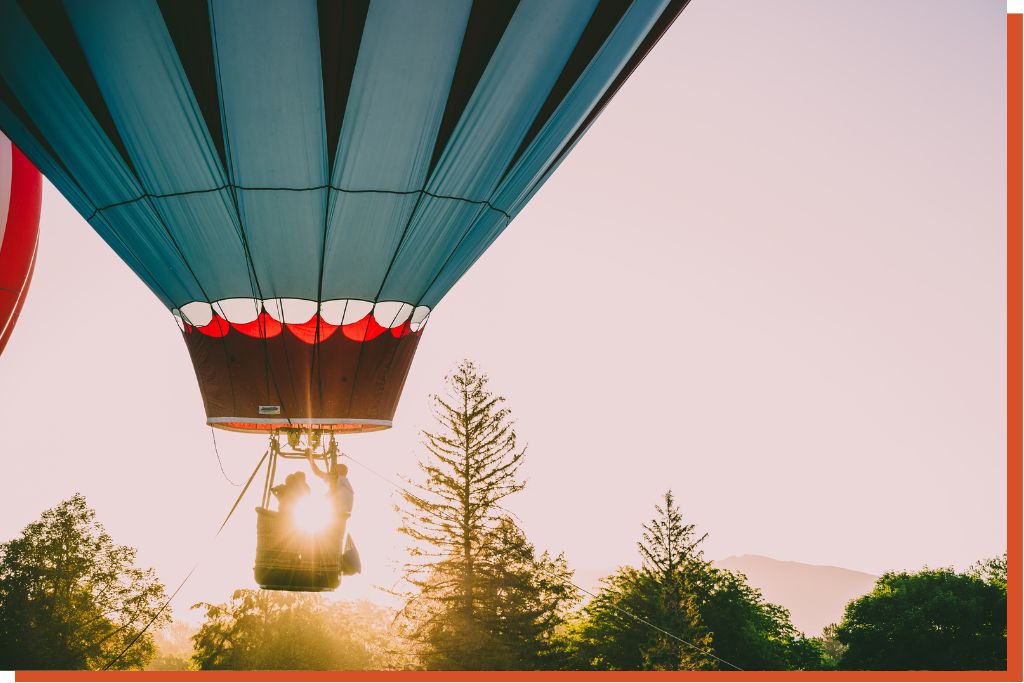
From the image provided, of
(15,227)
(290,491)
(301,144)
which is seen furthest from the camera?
(15,227)

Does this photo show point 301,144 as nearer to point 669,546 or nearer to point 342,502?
point 342,502

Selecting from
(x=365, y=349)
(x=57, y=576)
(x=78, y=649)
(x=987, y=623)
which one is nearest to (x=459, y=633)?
(x=78, y=649)

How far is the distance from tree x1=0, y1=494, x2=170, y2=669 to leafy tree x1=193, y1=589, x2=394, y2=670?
187 cm

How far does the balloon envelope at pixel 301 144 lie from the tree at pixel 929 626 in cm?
2495

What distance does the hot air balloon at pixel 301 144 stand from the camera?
11.4 ft

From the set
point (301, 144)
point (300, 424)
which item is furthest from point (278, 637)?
point (301, 144)

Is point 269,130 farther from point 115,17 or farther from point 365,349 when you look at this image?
point 365,349

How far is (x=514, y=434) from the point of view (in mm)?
20641

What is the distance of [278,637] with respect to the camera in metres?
21.8

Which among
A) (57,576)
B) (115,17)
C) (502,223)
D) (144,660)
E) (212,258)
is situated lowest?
(144,660)

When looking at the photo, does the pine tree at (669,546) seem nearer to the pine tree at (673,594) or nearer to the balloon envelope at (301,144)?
the pine tree at (673,594)

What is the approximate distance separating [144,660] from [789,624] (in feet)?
77.3

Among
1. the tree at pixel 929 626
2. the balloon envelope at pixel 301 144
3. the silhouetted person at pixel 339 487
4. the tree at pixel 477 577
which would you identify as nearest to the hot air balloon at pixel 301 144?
the balloon envelope at pixel 301 144

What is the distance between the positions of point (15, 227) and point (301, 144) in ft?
14.6
